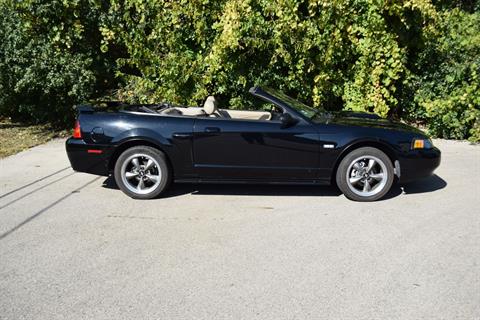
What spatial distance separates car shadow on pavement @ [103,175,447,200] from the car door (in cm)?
42

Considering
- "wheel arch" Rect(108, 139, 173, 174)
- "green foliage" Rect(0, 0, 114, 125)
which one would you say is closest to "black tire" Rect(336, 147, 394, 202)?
"wheel arch" Rect(108, 139, 173, 174)

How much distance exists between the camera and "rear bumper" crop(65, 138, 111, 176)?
490 centimetres

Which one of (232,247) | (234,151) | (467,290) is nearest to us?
(467,290)

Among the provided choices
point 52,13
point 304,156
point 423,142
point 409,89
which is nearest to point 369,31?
point 409,89

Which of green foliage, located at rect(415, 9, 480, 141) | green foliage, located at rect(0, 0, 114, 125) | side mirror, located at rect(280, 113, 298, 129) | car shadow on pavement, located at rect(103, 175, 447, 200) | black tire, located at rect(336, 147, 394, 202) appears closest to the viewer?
side mirror, located at rect(280, 113, 298, 129)

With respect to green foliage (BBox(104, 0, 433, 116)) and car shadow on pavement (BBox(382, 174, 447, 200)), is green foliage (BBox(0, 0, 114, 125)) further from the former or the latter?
car shadow on pavement (BBox(382, 174, 447, 200))

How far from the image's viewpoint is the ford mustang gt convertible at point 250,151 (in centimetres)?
476

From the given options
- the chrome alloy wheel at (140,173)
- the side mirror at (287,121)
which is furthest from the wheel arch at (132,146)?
the side mirror at (287,121)

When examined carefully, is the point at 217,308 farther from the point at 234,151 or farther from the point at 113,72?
the point at 113,72

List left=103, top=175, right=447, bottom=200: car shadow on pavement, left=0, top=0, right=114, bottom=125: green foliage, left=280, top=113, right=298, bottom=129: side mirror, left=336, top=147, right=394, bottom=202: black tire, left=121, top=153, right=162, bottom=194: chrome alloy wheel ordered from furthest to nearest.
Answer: left=0, top=0, right=114, bottom=125: green foliage < left=103, top=175, right=447, bottom=200: car shadow on pavement < left=121, top=153, right=162, bottom=194: chrome alloy wheel < left=336, top=147, right=394, bottom=202: black tire < left=280, top=113, right=298, bottom=129: side mirror

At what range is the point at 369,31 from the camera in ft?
25.4

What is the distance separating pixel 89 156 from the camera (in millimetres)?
4930

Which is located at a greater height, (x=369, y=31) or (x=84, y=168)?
(x=369, y=31)

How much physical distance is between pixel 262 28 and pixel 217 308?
5934 millimetres
